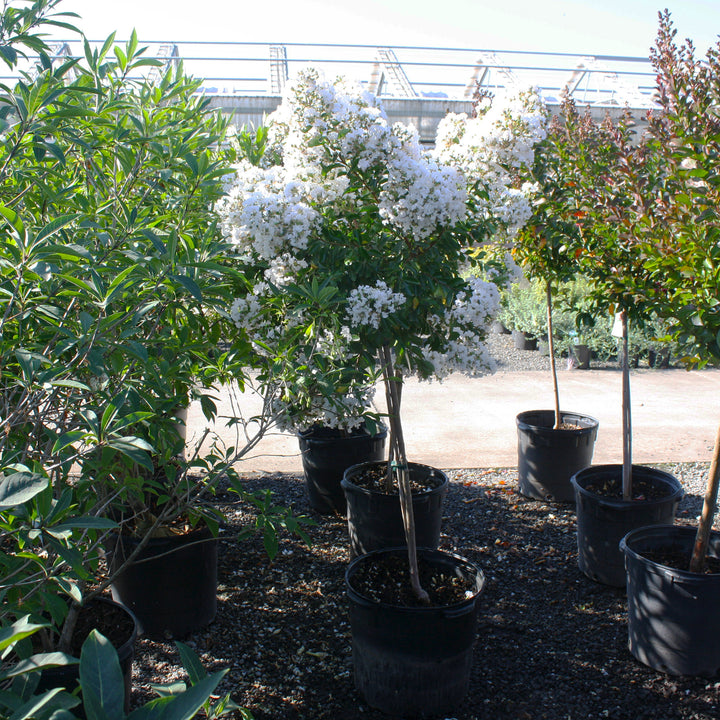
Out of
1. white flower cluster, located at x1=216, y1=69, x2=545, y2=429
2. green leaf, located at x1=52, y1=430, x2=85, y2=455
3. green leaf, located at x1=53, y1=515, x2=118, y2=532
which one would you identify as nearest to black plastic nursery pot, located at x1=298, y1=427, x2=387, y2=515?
white flower cluster, located at x1=216, y1=69, x2=545, y2=429

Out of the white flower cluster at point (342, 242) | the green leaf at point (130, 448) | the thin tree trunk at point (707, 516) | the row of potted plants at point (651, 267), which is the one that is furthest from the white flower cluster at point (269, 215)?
the thin tree trunk at point (707, 516)

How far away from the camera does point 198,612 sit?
9.82ft

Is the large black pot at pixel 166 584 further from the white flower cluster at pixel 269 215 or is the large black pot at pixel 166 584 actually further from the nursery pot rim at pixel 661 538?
the nursery pot rim at pixel 661 538

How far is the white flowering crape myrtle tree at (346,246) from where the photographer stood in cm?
214

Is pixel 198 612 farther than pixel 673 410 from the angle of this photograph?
No

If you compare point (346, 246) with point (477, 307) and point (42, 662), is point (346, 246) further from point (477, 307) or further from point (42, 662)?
point (42, 662)

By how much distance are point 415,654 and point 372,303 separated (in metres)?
1.33

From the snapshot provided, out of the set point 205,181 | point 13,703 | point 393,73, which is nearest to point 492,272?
point 205,181

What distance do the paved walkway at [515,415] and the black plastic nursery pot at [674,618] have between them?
2.53 meters

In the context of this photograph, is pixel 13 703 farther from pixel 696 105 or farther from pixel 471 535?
pixel 471 535

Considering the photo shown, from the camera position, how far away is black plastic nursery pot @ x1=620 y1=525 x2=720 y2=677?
259 cm

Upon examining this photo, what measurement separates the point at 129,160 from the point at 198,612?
2.07 m

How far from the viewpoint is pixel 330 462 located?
4359 mm

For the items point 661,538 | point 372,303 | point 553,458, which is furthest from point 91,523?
point 553,458
